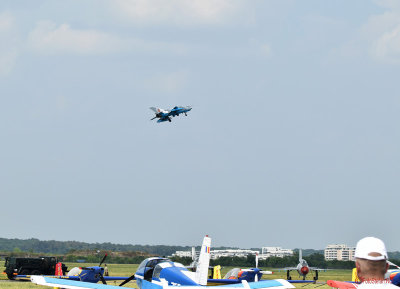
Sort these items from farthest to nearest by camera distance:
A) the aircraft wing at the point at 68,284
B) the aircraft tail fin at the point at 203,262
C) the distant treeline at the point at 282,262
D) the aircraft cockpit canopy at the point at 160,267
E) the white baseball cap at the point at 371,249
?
the distant treeline at the point at 282,262 < the aircraft wing at the point at 68,284 < the aircraft cockpit canopy at the point at 160,267 < the aircraft tail fin at the point at 203,262 < the white baseball cap at the point at 371,249

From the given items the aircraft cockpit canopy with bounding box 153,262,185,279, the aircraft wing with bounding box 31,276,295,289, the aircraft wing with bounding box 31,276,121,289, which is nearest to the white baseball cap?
the aircraft wing with bounding box 31,276,295,289

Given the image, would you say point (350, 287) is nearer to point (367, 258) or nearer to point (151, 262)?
point (367, 258)

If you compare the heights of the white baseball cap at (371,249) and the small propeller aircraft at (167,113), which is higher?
the small propeller aircraft at (167,113)

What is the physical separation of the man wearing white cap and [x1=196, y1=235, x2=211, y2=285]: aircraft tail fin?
16.3 metres

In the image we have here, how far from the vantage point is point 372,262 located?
14.7 feet

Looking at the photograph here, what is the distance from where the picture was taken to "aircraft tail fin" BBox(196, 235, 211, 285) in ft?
67.9

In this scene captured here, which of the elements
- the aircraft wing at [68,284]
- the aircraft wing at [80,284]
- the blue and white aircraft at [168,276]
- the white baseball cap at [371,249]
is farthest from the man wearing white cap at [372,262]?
the aircraft wing at [68,284]

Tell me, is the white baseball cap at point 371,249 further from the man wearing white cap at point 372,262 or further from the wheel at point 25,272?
the wheel at point 25,272

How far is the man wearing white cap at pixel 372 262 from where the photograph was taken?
448cm

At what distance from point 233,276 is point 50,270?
16543 millimetres

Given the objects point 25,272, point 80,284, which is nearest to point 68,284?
→ point 80,284

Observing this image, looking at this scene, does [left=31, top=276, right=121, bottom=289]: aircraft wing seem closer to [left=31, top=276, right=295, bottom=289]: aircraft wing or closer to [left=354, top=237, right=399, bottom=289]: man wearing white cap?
[left=31, top=276, right=295, bottom=289]: aircraft wing

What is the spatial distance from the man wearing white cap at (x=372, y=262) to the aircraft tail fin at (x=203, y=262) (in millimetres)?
16301

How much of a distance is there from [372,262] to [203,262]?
16459 millimetres
